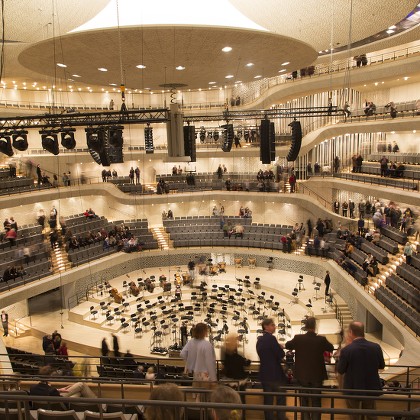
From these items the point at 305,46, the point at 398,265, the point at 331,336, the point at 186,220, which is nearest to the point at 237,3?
the point at 305,46

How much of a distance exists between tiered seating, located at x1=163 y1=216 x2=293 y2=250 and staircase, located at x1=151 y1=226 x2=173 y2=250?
0.35 meters

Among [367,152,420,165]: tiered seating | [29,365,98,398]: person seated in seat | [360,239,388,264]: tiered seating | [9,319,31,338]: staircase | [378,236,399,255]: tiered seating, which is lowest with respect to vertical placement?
[9,319,31,338]: staircase

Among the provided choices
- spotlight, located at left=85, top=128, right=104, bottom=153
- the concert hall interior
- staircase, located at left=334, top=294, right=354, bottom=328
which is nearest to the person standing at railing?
the concert hall interior

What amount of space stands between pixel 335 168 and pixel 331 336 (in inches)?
445

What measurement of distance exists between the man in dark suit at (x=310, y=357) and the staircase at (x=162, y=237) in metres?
20.3

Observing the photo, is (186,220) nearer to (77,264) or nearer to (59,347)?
(77,264)

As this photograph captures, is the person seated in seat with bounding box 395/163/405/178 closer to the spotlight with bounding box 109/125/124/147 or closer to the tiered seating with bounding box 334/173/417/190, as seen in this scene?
the tiered seating with bounding box 334/173/417/190

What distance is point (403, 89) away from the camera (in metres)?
24.9

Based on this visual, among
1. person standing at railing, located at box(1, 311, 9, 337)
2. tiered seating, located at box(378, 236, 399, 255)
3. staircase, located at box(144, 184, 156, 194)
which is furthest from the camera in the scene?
staircase, located at box(144, 184, 156, 194)

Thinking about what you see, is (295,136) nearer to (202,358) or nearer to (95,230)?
(202,358)

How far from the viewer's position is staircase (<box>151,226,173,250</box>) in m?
25.1

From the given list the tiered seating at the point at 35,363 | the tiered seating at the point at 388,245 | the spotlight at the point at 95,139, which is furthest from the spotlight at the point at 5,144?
the tiered seating at the point at 388,245

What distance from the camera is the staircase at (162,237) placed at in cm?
2511

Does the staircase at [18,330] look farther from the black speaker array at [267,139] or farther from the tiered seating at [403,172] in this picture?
the tiered seating at [403,172]
